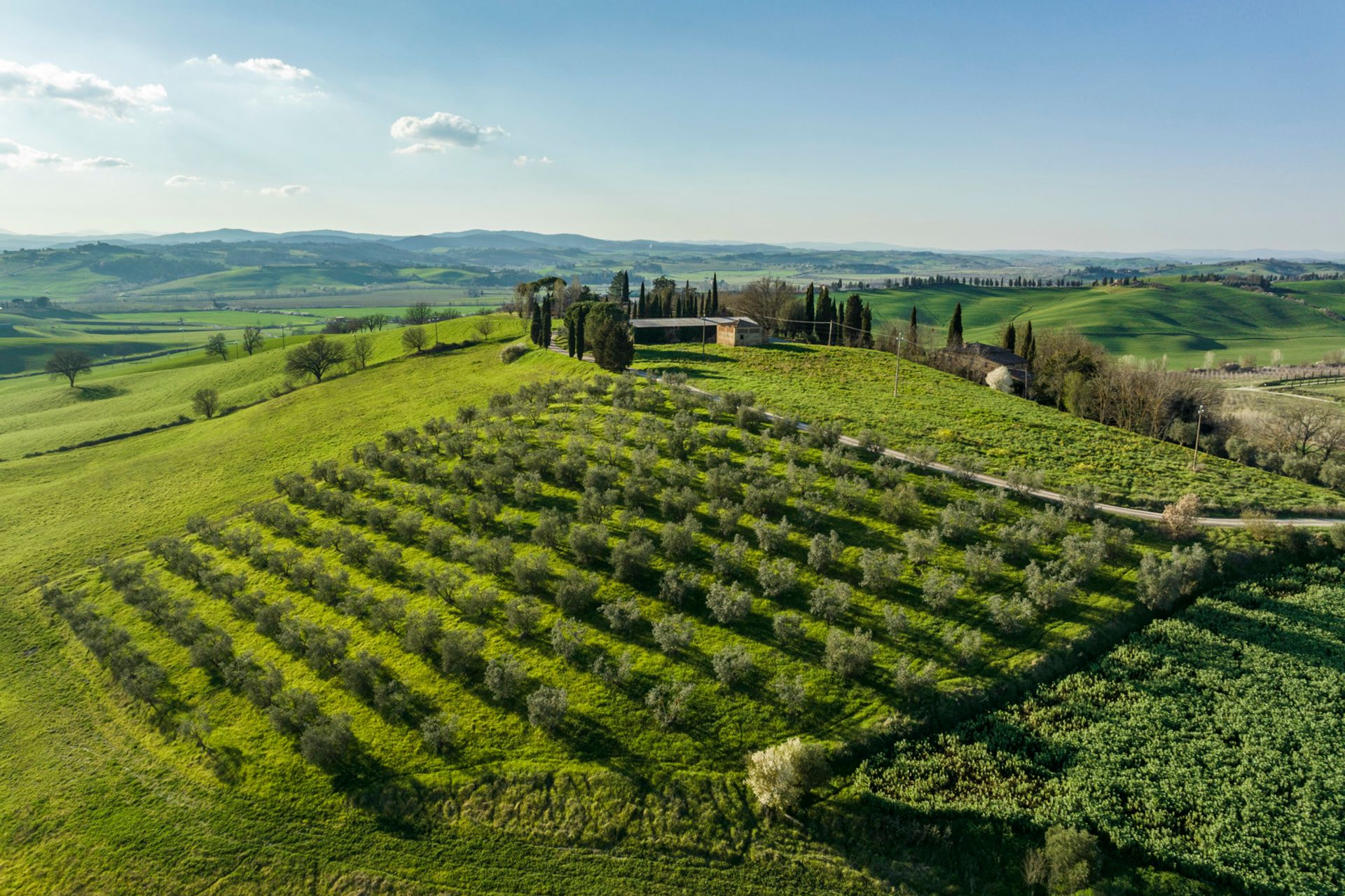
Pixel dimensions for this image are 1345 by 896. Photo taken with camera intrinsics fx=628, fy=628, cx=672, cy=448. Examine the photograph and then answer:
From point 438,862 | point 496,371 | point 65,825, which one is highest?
point 496,371

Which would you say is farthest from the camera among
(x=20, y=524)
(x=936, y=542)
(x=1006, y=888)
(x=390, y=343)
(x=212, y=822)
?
(x=390, y=343)

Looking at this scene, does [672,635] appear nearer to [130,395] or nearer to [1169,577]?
[1169,577]

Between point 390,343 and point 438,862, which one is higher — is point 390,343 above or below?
above

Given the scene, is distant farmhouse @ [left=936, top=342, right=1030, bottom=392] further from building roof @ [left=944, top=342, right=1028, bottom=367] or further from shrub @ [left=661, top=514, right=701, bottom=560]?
shrub @ [left=661, top=514, right=701, bottom=560]

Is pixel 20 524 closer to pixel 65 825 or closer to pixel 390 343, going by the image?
pixel 65 825

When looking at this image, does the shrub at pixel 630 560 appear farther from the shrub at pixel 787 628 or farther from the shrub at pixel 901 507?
the shrub at pixel 901 507

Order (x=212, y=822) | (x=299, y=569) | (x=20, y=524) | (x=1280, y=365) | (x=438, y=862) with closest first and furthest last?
1. (x=438, y=862)
2. (x=212, y=822)
3. (x=299, y=569)
4. (x=20, y=524)
5. (x=1280, y=365)

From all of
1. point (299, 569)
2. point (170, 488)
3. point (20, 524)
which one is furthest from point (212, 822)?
point (20, 524)

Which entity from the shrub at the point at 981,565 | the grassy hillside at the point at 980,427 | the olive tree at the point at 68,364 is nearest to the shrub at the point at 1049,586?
the shrub at the point at 981,565

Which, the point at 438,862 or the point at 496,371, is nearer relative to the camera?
the point at 438,862
